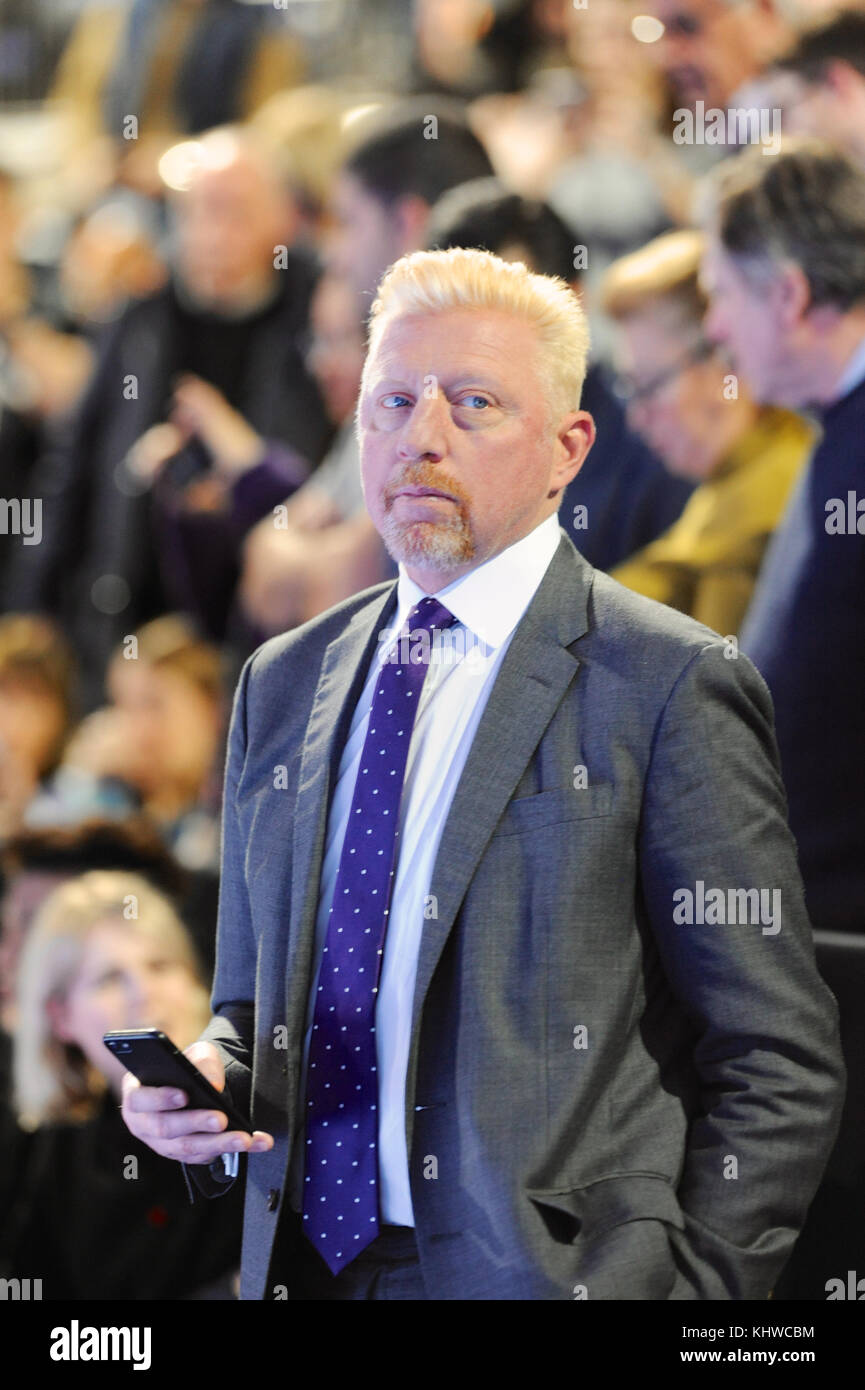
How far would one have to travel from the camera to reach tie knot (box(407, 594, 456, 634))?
175cm

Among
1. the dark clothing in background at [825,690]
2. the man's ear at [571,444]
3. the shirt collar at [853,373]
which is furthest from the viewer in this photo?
the shirt collar at [853,373]

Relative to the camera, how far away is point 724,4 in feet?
10.1

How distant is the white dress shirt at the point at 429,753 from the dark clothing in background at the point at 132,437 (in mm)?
1811

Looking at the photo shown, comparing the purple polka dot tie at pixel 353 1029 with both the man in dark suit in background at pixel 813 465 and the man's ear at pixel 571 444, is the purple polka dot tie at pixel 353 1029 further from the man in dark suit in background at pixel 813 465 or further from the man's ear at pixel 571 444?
the man in dark suit in background at pixel 813 465

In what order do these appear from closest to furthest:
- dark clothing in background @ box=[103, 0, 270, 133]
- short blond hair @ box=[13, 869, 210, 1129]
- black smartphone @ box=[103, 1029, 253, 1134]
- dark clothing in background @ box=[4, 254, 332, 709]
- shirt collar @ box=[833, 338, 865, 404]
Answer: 1. black smartphone @ box=[103, 1029, 253, 1134]
2. shirt collar @ box=[833, 338, 865, 404]
3. short blond hair @ box=[13, 869, 210, 1129]
4. dark clothing in background @ box=[4, 254, 332, 709]
5. dark clothing in background @ box=[103, 0, 270, 133]

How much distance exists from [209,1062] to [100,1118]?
1.39m

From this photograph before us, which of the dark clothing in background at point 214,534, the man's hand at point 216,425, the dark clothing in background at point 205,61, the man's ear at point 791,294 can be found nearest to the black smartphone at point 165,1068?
the man's ear at point 791,294

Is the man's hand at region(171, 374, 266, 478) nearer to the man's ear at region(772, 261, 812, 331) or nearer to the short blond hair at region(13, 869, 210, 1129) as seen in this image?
the short blond hair at region(13, 869, 210, 1129)

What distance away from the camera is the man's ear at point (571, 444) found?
1.77m

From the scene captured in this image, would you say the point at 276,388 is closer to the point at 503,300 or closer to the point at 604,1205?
the point at 503,300

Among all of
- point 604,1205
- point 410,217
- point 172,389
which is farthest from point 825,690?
point 172,389

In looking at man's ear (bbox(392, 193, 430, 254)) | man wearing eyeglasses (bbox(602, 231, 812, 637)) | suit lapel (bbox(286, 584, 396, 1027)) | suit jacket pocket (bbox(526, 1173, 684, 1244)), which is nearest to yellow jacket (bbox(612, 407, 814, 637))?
man wearing eyeglasses (bbox(602, 231, 812, 637))

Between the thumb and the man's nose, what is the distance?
69cm
